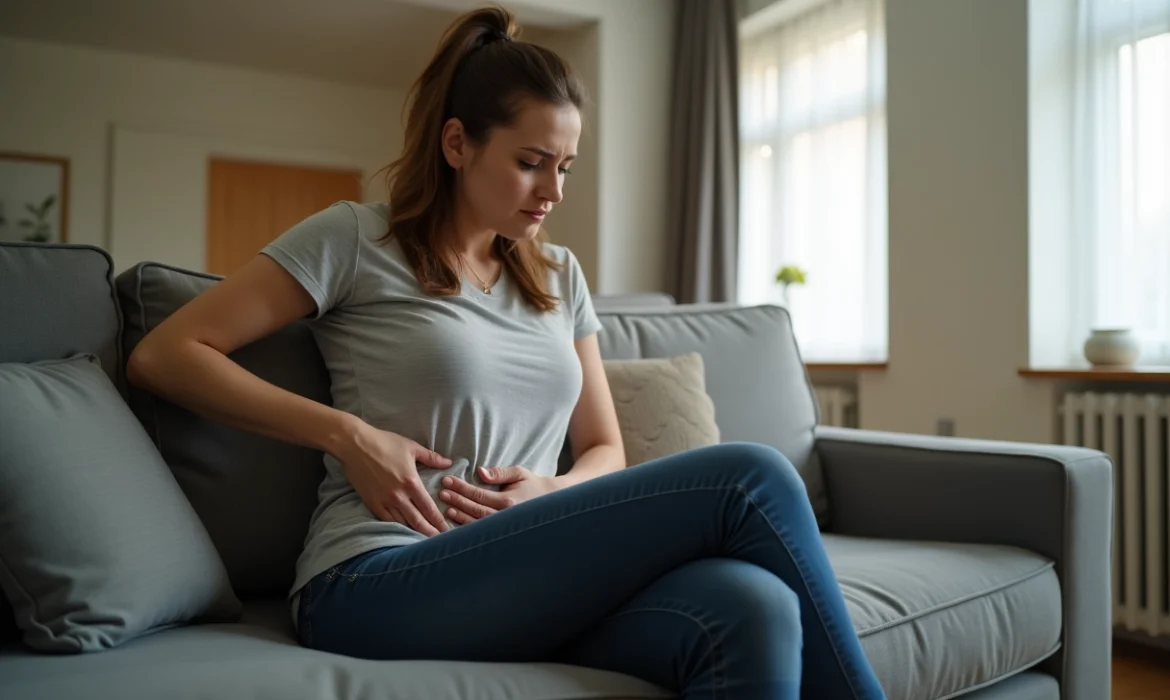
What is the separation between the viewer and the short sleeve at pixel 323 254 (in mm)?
1207

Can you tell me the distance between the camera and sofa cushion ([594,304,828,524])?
1.89m

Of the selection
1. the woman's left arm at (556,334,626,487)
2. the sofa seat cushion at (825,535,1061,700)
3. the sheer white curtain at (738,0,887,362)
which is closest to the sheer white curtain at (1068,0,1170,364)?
the sheer white curtain at (738,0,887,362)

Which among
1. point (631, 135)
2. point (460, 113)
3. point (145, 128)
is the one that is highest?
point (145, 128)

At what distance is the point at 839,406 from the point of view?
3529mm

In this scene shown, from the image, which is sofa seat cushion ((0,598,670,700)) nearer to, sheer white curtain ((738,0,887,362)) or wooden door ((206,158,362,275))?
sheer white curtain ((738,0,887,362))

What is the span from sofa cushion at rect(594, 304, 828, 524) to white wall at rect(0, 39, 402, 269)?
14.3 ft

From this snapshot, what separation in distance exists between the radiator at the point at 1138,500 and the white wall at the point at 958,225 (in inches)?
8.2

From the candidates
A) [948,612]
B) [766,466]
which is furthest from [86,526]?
[948,612]

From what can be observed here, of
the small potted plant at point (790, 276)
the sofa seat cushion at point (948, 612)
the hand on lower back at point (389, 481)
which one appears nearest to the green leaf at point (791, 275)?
the small potted plant at point (790, 276)

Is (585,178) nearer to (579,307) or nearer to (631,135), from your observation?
(631,135)

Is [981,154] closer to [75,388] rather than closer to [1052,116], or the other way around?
[1052,116]

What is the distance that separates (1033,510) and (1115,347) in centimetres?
124

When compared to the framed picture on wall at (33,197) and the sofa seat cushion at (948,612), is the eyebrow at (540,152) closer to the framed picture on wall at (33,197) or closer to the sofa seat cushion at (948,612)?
the sofa seat cushion at (948,612)

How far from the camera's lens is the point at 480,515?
117cm
